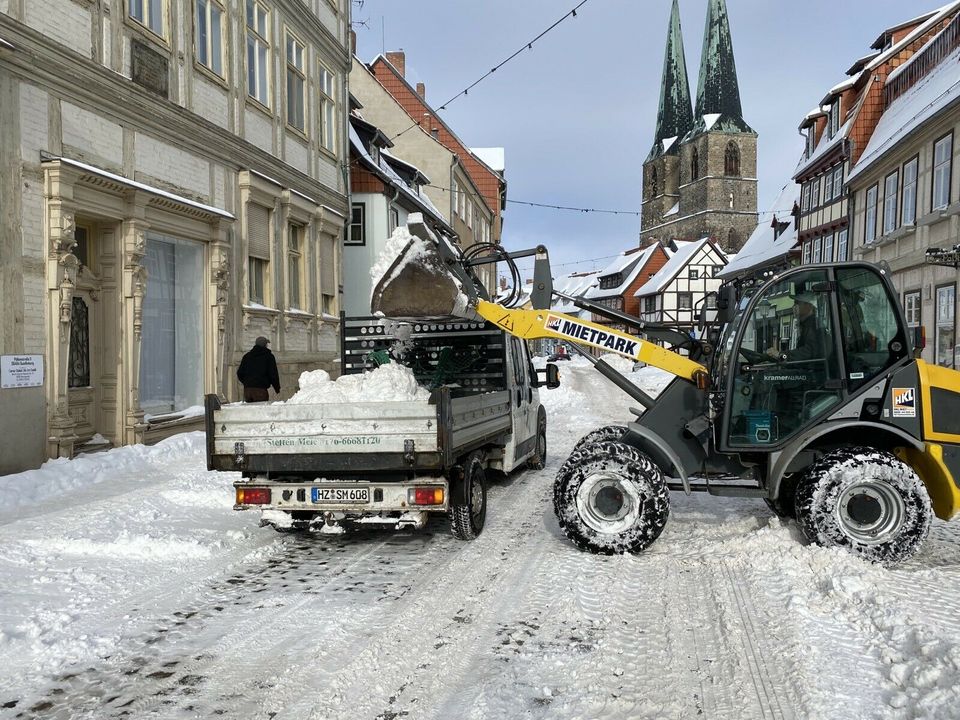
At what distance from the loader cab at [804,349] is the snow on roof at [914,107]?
14238 mm

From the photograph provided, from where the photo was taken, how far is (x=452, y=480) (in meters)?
6.23

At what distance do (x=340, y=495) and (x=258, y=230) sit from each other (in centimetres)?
1032

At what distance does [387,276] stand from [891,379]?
12.9ft

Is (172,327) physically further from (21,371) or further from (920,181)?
(920,181)

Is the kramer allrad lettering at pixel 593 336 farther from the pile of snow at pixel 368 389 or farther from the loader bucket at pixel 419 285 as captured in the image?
the pile of snow at pixel 368 389

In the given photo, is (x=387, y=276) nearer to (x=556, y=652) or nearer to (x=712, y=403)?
(x=712, y=403)

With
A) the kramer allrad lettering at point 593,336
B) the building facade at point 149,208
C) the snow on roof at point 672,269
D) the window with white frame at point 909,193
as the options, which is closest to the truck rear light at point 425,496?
the kramer allrad lettering at point 593,336

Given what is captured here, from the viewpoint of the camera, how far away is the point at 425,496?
5645mm

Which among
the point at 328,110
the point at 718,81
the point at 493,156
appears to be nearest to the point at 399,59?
the point at 493,156

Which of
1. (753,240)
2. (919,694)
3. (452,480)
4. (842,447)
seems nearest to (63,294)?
(452,480)

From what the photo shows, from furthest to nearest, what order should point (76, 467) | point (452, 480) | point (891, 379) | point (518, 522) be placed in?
point (76, 467) → point (518, 522) → point (452, 480) → point (891, 379)

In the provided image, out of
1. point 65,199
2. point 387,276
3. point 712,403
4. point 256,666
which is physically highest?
point 65,199

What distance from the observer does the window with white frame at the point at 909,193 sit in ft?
65.6

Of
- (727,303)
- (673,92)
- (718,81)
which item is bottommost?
(727,303)
